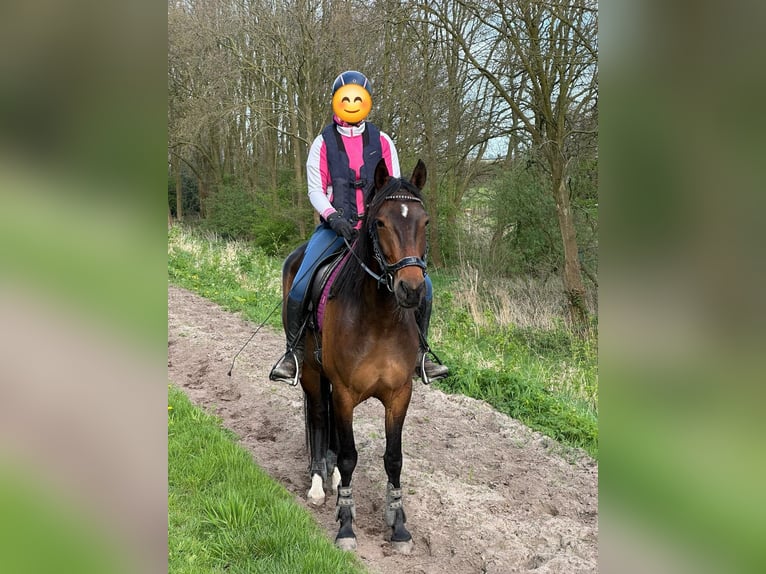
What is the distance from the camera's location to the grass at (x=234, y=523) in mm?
2977

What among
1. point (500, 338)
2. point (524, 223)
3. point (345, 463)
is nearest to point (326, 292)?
point (345, 463)

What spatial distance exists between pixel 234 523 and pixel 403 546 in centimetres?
110

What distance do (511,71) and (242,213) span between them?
13.1 metres

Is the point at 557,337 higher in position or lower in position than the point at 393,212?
lower

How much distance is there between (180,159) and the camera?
22.5 m

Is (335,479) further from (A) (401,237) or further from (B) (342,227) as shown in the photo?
(A) (401,237)

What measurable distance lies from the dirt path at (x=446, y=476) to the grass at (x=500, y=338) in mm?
354

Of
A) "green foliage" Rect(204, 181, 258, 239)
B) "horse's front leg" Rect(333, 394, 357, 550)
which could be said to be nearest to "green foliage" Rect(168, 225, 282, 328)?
"green foliage" Rect(204, 181, 258, 239)
